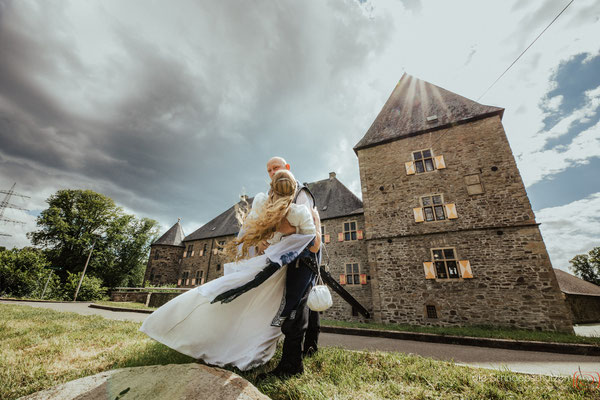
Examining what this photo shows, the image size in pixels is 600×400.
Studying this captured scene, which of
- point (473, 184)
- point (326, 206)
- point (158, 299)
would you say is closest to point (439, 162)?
point (473, 184)

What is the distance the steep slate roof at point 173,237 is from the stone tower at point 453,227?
22.0m

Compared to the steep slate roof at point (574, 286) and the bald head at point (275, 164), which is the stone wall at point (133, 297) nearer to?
the bald head at point (275, 164)

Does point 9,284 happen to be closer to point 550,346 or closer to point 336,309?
point 336,309

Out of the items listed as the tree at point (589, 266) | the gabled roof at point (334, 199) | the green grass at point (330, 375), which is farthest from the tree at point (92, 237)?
the tree at point (589, 266)

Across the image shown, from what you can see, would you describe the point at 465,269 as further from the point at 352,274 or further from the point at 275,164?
the point at 275,164

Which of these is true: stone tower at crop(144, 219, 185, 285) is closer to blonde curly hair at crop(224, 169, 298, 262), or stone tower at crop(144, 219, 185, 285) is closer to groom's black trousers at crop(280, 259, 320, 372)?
blonde curly hair at crop(224, 169, 298, 262)

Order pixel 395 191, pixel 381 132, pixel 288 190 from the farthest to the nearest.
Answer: pixel 381 132
pixel 395 191
pixel 288 190

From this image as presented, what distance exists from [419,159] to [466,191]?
8.78 feet

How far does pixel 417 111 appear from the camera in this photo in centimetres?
1368

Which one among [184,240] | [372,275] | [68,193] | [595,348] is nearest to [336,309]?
[372,275]

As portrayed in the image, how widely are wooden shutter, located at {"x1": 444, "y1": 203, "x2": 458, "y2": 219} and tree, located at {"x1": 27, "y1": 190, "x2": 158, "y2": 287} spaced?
2963 cm

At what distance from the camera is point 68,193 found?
25.9 metres

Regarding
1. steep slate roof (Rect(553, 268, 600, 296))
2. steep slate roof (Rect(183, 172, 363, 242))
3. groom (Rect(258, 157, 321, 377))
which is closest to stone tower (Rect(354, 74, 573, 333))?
steep slate roof (Rect(183, 172, 363, 242))

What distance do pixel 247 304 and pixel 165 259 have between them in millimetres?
26275
